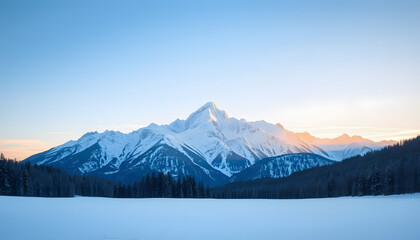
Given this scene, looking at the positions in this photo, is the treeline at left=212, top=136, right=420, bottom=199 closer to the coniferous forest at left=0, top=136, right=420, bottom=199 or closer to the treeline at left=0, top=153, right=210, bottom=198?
the coniferous forest at left=0, top=136, right=420, bottom=199

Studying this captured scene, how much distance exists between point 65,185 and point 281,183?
116 metres

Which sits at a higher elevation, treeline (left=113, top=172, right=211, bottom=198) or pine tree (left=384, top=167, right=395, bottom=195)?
pine tree (left=384, top=167, right=395, bottom=195)

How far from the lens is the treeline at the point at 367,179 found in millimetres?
82500

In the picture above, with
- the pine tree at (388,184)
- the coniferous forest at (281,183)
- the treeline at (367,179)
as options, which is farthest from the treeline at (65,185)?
the pine tree at (388,184)

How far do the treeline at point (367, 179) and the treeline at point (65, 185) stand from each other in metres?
48.9

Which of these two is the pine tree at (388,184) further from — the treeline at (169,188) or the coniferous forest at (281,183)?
the treeline at (169,188)

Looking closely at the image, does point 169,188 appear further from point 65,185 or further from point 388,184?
point 388,184

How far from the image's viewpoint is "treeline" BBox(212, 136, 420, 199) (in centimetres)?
8250

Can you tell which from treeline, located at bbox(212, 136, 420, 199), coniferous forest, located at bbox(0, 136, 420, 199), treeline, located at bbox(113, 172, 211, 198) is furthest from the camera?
treeline, located at bbox(113, 172, 211, 198)

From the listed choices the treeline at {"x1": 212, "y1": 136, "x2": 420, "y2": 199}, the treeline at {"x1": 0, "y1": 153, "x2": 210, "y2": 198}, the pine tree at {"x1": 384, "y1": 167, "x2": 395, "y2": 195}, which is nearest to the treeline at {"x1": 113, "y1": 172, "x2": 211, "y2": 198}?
the treeline at {"x1": 0, "y1": 153, "x2": 210, "y2": 198}

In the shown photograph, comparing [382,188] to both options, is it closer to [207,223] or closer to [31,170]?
[207,223]

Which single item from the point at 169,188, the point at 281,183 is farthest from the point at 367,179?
the point at 281,183

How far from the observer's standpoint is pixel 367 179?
286 ft

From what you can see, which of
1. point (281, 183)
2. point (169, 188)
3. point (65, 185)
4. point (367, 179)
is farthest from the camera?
point (281, 183)
